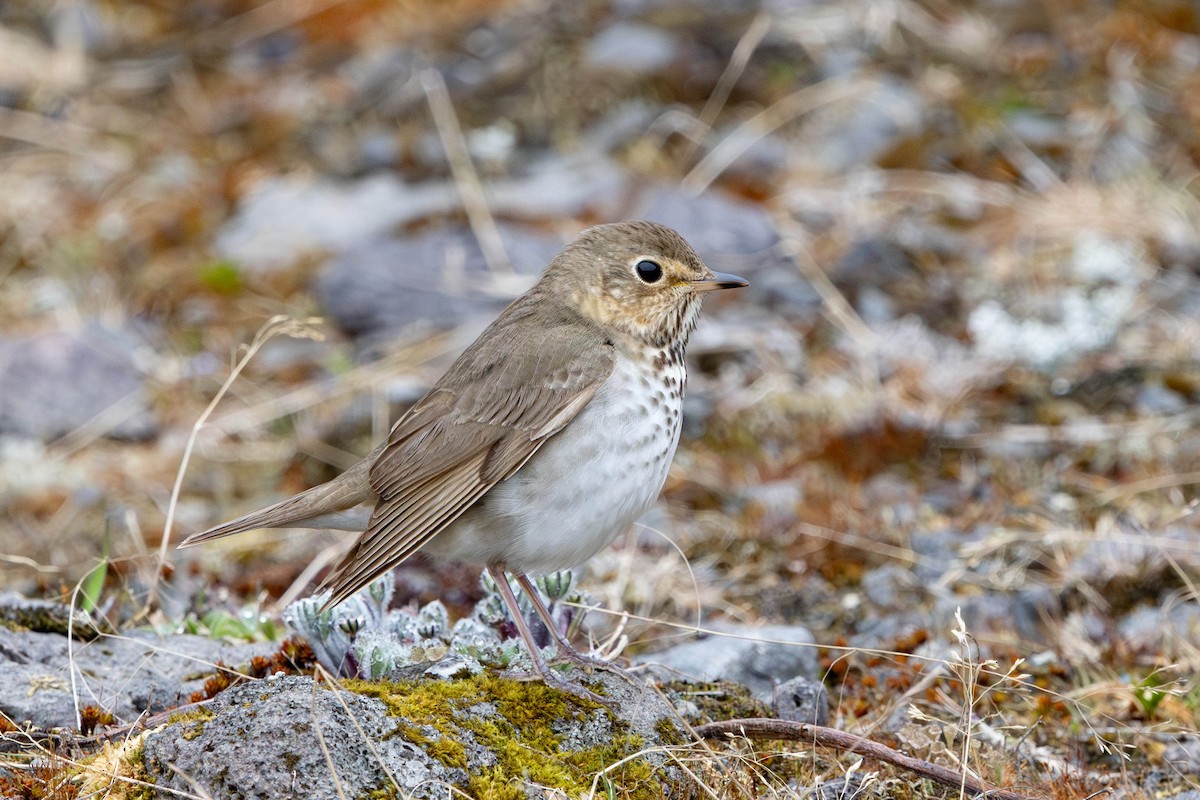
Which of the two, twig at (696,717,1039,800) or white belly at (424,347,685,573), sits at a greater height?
white belly at (424,347,685,573)

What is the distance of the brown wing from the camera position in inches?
179

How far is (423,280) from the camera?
9.31 meters

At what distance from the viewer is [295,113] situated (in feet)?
37.7

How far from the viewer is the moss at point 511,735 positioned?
12.1 feet

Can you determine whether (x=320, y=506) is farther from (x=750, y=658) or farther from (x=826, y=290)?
(x=826, y=290)

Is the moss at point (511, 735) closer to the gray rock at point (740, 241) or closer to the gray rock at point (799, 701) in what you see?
the gray rock at point (799, 701)

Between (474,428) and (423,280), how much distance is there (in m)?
4.60

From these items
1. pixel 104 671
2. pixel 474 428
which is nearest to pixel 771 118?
pixel 474 428

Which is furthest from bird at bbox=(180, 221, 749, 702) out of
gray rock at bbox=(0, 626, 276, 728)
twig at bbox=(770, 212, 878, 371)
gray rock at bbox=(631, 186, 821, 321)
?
gray rock at bbox=(631, 186, 821, 321)

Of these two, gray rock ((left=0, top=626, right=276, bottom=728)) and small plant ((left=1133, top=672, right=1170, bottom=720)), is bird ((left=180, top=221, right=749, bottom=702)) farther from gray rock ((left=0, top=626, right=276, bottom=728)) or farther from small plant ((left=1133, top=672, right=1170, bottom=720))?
small plant ((left=1133, top=672, right=1170, bottom=720))

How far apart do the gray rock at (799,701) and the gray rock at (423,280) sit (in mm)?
4734

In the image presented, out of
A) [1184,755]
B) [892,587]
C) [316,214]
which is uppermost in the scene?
[316,214]

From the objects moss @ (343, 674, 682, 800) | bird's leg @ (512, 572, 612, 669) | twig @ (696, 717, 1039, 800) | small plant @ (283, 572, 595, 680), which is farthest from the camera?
bird's leg @ (512, 572, 612, 669)

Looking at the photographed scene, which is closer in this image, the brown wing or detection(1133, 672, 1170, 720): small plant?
the brown wing
